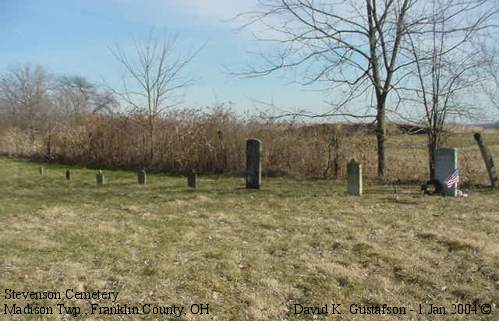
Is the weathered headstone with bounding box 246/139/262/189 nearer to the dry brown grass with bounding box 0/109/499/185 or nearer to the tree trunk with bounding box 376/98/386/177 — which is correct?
the dry brown grass with bounding box 0/109/499/185

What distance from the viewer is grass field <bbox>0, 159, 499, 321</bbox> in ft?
14.4

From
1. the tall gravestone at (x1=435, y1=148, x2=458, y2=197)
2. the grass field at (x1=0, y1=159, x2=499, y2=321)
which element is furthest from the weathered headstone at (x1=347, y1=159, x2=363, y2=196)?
the tall gravestone at (x1=435, y1=148, x2=458, y2=197)

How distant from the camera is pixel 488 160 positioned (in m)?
11.8

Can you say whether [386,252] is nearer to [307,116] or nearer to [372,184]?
[372,184]

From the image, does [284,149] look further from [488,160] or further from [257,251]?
[257,251]

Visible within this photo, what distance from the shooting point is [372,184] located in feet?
40.9

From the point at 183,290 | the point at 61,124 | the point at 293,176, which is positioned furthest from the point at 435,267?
the point at 61,124

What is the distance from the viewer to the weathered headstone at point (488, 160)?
11.7 meters

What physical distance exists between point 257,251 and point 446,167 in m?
6.14

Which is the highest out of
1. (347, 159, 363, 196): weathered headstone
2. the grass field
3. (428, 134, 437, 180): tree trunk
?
(428, 134, 437, 180): tree trunk

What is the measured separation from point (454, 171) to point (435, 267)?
5627 mm

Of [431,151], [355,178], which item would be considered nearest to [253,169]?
[355,178]

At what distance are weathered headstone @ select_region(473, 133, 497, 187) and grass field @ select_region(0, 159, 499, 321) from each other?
179 cm

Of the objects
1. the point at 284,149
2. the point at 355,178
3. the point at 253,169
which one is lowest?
the point at 355,178
